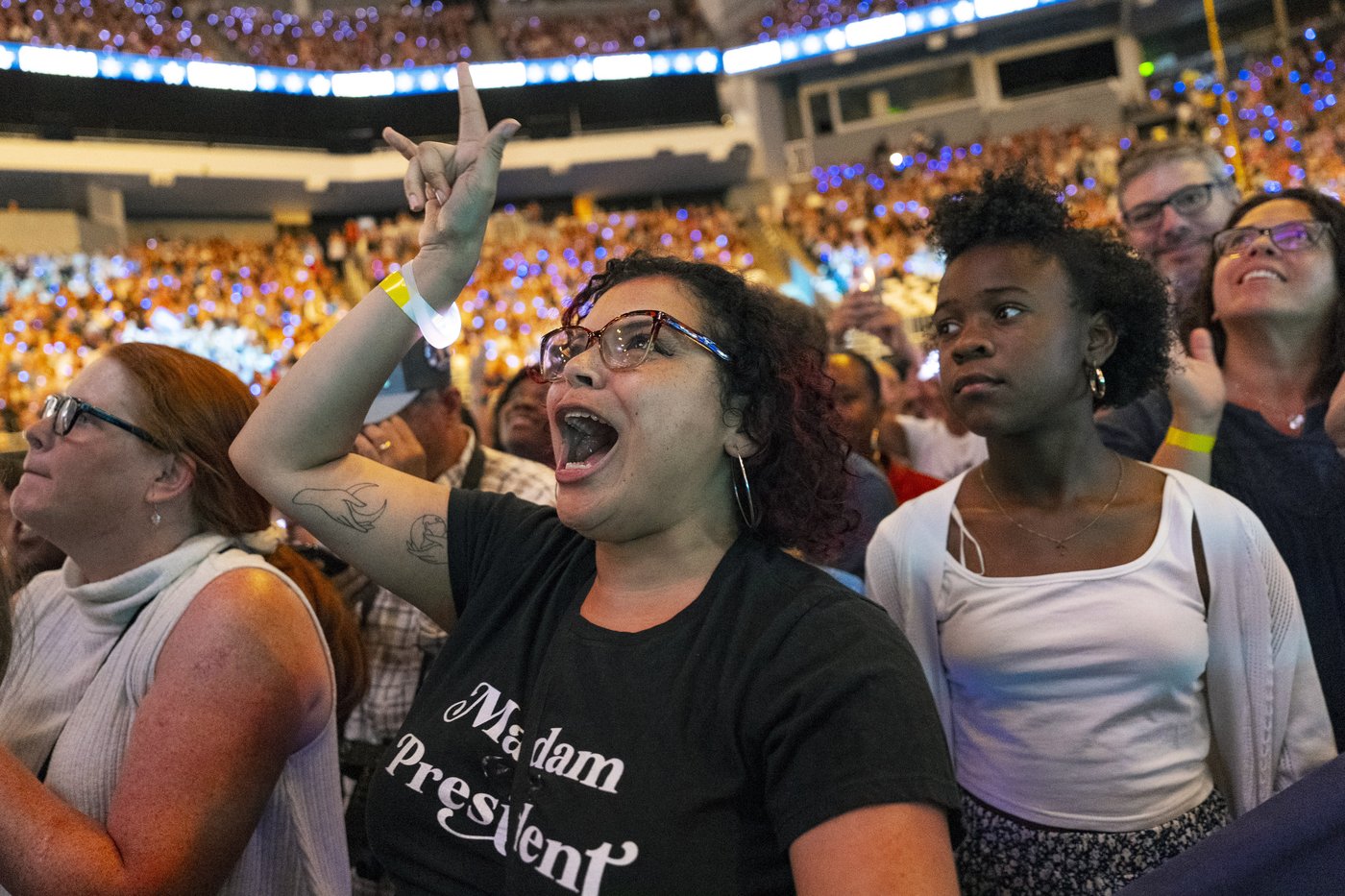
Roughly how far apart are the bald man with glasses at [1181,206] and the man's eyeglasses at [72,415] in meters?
2.27

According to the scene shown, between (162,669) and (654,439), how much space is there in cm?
76

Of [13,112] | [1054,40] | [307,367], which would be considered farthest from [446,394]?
[1054,40]

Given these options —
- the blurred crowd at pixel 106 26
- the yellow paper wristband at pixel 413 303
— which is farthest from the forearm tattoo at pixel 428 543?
the blurred crowd at pixel 106 26

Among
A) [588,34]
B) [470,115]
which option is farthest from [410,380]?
[588,34]

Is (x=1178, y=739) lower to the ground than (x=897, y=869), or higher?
lower

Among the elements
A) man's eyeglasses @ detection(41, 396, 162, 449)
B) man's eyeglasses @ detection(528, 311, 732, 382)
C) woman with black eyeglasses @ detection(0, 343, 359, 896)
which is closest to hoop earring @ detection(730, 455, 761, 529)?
man's eyeglasses @ detection(528, 311, 732, 382)

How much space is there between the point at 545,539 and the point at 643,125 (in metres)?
18.1

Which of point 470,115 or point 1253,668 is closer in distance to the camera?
point 470,115

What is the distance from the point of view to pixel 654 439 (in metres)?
1.33

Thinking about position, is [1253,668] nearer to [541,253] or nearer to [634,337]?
[634,337]

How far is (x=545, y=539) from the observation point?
149cm

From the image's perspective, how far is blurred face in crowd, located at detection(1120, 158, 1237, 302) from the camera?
2.73 metres

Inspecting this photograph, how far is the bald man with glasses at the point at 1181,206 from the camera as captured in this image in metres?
2.73

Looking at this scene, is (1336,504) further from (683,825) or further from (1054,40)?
(1054,40)
